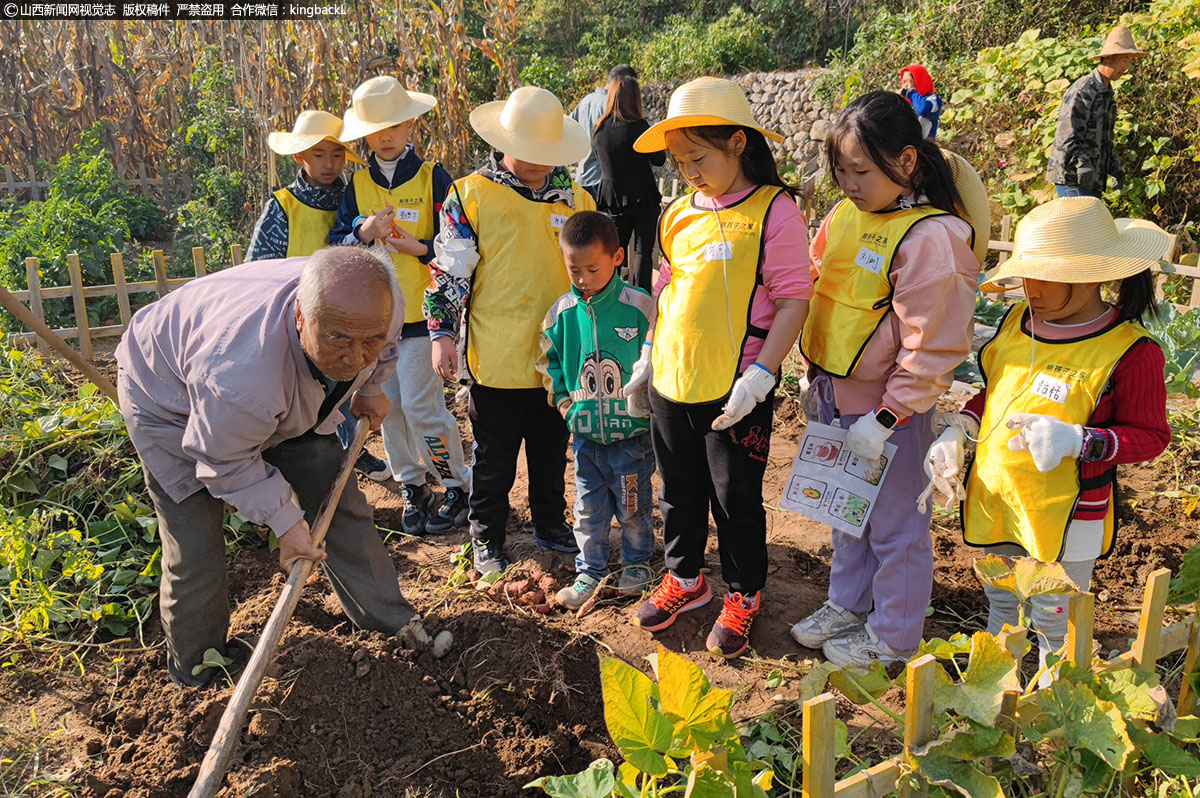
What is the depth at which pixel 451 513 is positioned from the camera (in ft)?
13.2

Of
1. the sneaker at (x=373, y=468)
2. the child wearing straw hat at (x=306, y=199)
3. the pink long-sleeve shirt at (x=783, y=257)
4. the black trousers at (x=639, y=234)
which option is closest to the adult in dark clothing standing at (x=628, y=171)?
the black trousers at (x=639, y=234)

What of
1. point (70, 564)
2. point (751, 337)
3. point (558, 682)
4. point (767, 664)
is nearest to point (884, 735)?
point (767, 664)

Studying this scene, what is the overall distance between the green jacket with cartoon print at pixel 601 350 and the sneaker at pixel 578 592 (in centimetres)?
57

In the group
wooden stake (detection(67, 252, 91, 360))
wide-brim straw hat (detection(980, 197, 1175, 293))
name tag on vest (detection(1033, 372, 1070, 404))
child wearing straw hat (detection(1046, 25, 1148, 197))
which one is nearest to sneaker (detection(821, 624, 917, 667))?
name tag on vest (detection(1033, 372, 1070, 404))

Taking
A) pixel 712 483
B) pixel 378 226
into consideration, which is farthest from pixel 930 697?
pixel 378 226

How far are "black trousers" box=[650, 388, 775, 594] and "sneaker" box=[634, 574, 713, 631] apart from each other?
61 millimetres

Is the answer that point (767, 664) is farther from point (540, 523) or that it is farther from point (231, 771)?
point (231, 771)

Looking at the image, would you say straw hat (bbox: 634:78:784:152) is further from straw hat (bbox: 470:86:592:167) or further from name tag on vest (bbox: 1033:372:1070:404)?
name tag on vest (bbox: 1033:372:1070:404)

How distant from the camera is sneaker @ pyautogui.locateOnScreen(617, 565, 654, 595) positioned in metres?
3.25

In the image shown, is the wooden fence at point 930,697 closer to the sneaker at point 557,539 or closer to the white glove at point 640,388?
the white glove at point 640,388

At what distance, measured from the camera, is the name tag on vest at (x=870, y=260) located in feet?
8.05

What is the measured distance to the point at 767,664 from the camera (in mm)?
2846

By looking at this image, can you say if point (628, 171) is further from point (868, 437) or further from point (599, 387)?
point (868, 437)

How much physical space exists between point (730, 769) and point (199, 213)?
8.52m
